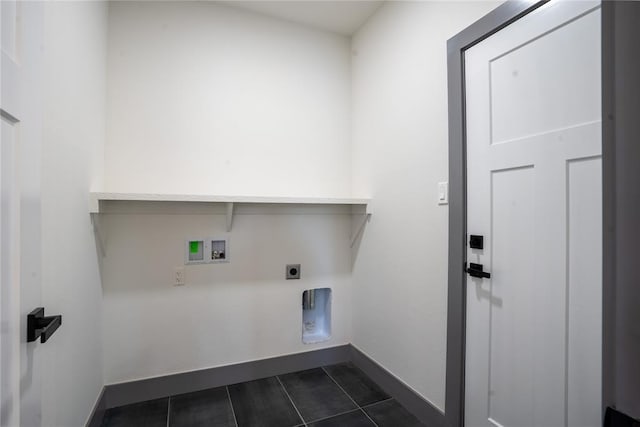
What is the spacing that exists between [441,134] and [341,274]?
49.9 inches

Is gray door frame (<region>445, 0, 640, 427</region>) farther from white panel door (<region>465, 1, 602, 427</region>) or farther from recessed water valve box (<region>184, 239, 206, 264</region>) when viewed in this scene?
recessed water valve box (<region>184, 239, 206, 264</region>)

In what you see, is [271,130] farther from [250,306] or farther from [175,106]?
[250,306]

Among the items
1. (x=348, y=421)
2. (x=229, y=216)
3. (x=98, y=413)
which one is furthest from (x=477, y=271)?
(x=98, y=413)

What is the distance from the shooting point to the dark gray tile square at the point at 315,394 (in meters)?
1.71

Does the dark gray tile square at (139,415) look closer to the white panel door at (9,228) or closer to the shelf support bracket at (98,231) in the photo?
the shelf support bracket at (98,231)

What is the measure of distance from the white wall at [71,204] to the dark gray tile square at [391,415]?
142 cm

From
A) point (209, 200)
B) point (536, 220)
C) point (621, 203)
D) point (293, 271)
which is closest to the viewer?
point (621, 203)

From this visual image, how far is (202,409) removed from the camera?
172 cm

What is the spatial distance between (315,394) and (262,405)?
1.07ft

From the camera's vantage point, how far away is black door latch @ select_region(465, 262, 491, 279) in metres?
1.31

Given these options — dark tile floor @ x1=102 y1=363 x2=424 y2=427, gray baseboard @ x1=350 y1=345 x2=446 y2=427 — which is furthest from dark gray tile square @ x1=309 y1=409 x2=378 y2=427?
gray baseboard @ x1=350 y1=345 x2=446 y2=427

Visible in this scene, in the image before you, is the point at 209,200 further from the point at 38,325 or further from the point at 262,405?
the point at 262,405

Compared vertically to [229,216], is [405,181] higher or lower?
higher

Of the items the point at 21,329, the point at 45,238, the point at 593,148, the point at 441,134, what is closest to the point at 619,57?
the point at 593,148
